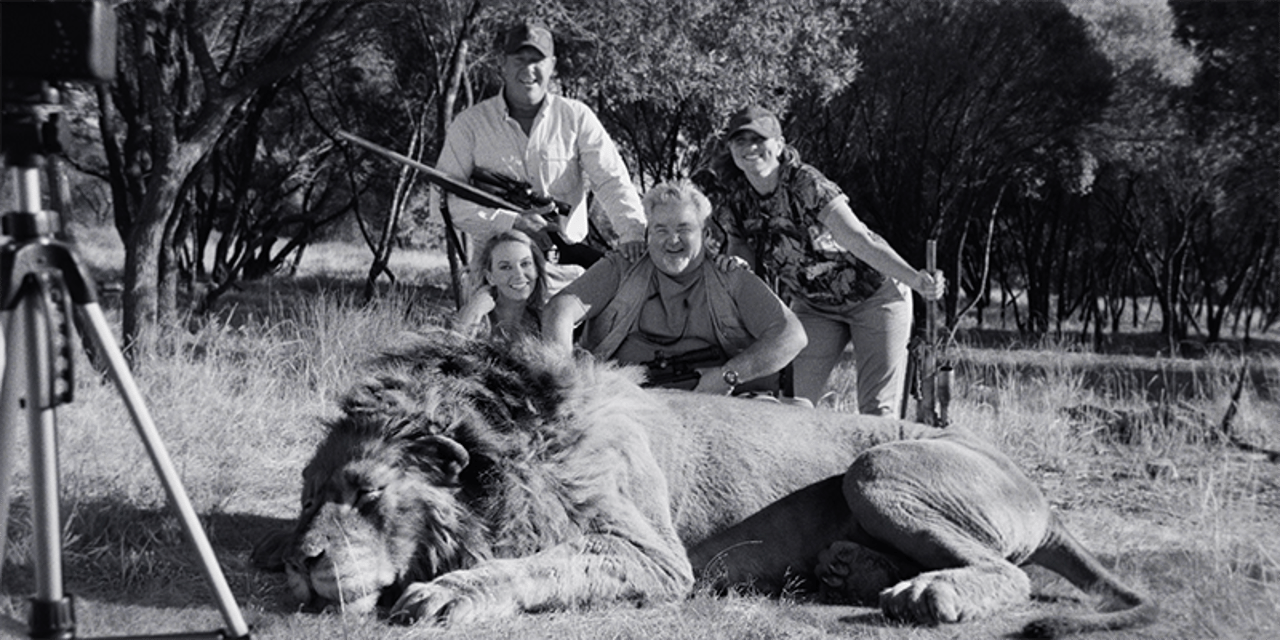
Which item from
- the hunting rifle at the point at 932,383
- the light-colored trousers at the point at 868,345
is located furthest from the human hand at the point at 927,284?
the hunting rifle at the point at 932,383

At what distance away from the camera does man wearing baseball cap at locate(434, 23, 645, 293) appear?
7.39 meters

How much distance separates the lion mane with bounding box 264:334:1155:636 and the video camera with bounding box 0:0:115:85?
1861mm

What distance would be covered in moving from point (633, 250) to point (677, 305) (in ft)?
1.18

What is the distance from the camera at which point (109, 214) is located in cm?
4269

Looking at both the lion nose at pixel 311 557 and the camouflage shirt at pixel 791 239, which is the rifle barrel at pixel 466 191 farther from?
the lion nose at pixel 311 557

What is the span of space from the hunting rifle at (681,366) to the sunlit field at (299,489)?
117cm

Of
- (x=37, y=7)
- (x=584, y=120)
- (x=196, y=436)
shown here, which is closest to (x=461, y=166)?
(x=584, y=120)

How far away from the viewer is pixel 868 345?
7492 mm

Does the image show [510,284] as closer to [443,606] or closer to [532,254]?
[532,254]

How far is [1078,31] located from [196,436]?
19.1 meters

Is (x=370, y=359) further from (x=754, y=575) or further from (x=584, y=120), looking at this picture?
(x=584, y=120)

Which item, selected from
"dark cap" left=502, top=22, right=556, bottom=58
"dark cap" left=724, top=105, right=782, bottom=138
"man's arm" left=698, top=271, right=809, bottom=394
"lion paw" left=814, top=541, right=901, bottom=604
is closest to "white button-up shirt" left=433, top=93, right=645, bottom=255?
"dark cap" left=502, top=22, right=556, bottom=58

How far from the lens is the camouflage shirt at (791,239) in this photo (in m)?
7.23

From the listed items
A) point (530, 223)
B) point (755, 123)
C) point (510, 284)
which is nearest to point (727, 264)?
point (755, 123)
